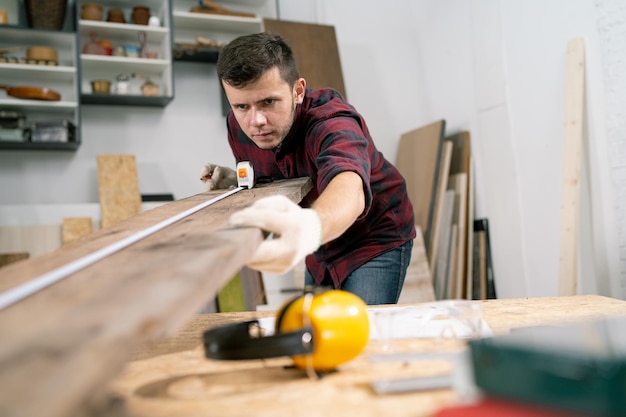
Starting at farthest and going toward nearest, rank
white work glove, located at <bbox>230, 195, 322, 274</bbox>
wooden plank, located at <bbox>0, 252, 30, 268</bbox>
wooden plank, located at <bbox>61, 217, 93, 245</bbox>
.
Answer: wooden plank, located at <bbox>61, 217, 93, 245</bbox> → wooden plank, located at <bbox>0, 252, 30, 268</bbox> → white work glove, located at <bbox>230, 195, 322, 274</bbox>

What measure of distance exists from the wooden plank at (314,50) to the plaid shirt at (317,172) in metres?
2.25

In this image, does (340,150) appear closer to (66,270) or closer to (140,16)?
(66,270)

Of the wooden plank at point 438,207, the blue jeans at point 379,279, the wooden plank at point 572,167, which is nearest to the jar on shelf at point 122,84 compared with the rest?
the wooden plank at point 438,207

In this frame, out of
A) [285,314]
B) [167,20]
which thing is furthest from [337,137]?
[167,20]

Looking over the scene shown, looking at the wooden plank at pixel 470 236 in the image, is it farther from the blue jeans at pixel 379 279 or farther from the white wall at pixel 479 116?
the blue jeans at pixel 379 279

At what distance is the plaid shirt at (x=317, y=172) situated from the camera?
2098 millimetres

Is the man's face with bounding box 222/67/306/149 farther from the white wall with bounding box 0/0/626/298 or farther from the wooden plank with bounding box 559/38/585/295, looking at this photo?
the white wall with bounding box 0/0/626/298

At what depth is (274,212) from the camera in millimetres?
1159

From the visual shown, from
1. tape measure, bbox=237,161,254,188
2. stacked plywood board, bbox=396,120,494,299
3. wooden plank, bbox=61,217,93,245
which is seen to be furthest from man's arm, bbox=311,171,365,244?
wooden plank, bbox=61,217,93,245

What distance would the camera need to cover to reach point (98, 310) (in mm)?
697

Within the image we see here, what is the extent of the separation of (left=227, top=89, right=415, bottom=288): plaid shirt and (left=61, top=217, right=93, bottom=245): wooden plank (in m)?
2.09

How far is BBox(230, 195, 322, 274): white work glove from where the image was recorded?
3.75ft

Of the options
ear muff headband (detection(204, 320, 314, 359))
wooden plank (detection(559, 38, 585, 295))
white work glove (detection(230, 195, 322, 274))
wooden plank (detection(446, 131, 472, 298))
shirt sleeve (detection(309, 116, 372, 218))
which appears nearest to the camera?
ear muff headband (detection(204, 320, 314, 359))

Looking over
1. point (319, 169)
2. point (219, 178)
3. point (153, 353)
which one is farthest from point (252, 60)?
point (153, 353)
